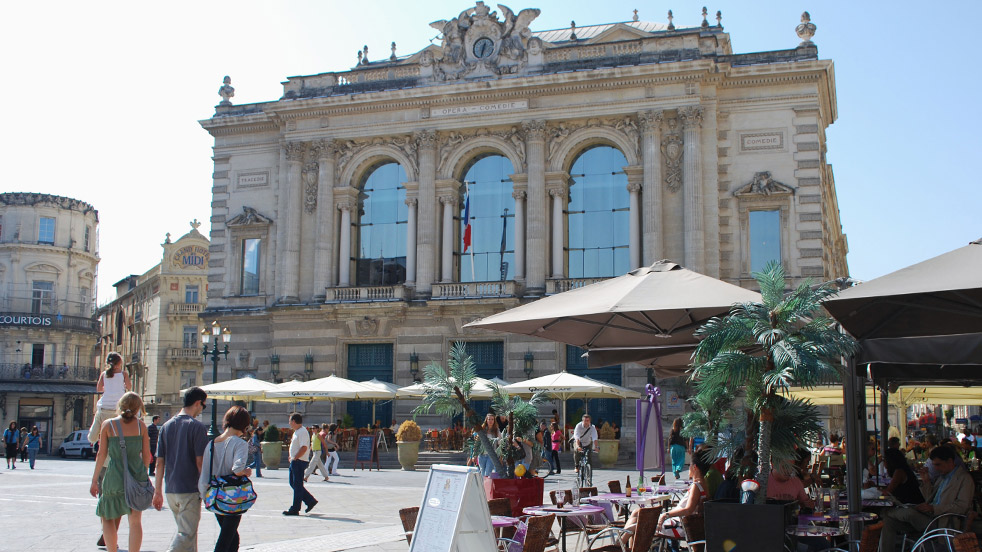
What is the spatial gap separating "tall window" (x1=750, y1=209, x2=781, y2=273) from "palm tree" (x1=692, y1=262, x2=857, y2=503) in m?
26.8

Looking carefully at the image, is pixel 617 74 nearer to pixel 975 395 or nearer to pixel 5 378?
pixel 975 395

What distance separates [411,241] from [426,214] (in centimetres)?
132

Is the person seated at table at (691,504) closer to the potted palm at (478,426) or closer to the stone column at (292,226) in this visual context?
the potted palm at (478,426)

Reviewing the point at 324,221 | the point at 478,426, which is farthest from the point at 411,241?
the point at 478,426

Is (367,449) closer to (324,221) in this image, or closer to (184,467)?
(324,221)

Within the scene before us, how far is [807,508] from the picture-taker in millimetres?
11602

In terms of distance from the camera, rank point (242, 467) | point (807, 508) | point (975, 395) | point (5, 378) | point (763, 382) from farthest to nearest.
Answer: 1. point (5, 378)
2. point (975, 395)
3. point (807, 508)
4. point (242, 467)
5. point (763, 382)

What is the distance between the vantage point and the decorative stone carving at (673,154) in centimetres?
3603

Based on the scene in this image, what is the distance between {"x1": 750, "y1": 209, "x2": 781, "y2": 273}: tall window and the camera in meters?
35.8

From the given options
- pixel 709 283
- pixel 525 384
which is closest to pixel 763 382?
pixel 709 283

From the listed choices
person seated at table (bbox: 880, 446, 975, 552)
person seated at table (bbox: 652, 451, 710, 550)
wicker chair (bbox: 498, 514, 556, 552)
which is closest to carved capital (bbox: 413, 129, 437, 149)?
person seated at table (bbox: 652, 451, 710, 550)

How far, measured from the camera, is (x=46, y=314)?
6500 cm

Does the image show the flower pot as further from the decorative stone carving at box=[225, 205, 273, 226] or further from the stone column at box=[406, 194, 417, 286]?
the decorative stone carving at box=[225, 205, 273, 226]

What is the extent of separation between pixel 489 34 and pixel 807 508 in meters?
30.2
